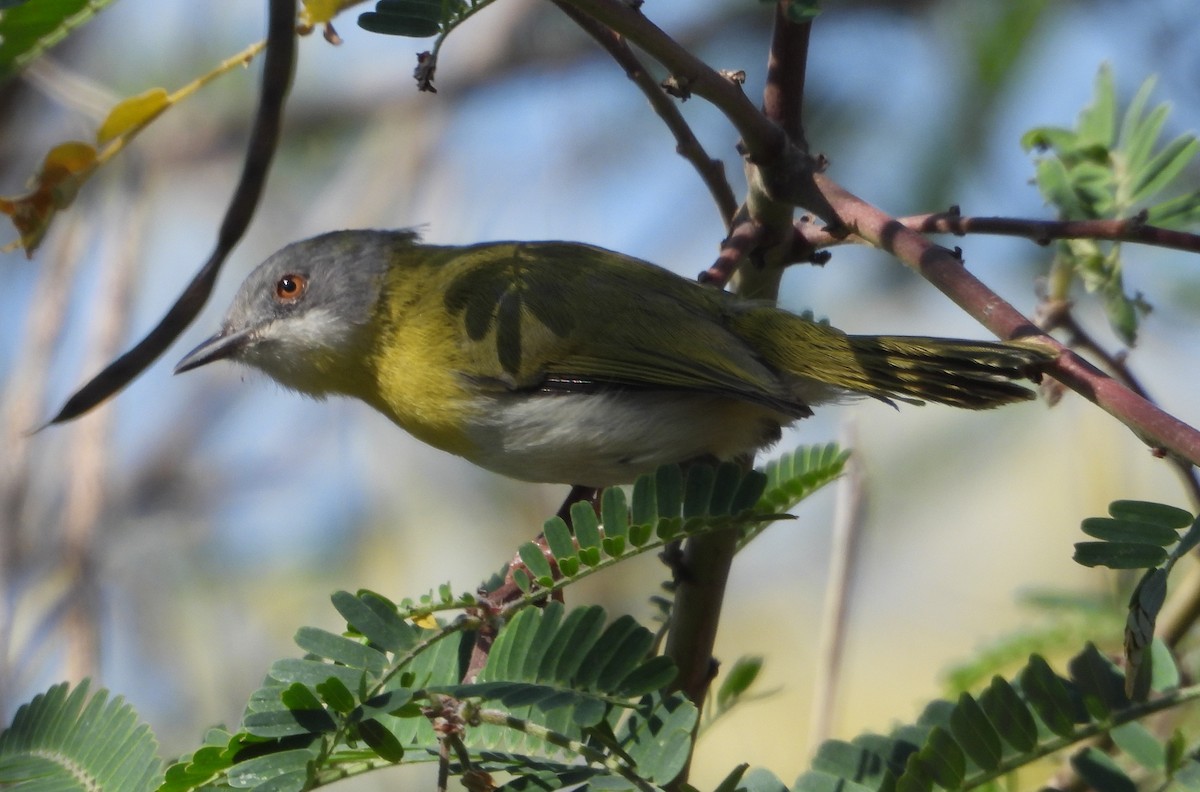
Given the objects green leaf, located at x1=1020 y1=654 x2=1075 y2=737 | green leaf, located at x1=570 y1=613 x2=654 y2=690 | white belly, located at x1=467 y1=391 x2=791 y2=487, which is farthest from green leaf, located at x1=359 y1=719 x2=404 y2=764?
white belly, located at x1=467 y1=391 x2=791 y2=487

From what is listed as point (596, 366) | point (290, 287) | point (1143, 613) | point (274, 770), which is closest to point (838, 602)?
point (596, 366)

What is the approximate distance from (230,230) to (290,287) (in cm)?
186

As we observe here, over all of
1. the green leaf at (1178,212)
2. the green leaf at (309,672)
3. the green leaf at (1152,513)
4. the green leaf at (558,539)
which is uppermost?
the green leaf at (1178,212)

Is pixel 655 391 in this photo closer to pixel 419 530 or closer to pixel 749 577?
pixel 419 530

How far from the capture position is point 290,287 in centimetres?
407

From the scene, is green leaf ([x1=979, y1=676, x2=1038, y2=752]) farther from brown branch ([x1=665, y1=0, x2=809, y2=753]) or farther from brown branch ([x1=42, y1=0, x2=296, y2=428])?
brown branch ([x1=42, y1=0, x2=296, y2=428])

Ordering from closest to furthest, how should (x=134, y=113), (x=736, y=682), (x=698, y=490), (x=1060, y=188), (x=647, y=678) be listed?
1. (x=647, y=678)
2. (x=698, y=490)
3. (x=134, y=113)
4. (x=736, y=682)
5. (x=1060, y=188)

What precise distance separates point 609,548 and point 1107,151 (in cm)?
183

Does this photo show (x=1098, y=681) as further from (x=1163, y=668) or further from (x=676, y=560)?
(x=676, y=560)

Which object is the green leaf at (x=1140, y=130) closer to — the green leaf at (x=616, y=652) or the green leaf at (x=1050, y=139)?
the green leaf at (x=1050, y=139)

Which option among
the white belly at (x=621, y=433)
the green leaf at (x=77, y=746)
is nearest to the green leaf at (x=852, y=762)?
the green leaf at (x=77, y=746)

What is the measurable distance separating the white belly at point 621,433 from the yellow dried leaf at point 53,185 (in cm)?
126

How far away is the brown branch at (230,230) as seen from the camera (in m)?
2.10

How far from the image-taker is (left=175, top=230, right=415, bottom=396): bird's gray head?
3.90 m
